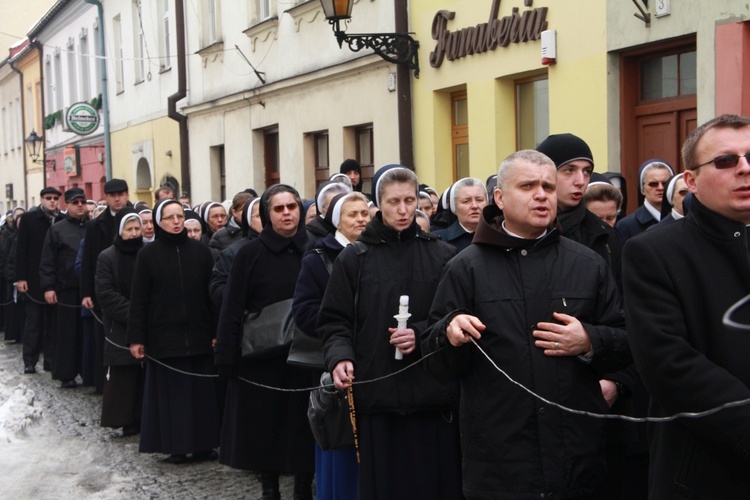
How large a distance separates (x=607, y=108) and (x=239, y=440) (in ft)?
17.0

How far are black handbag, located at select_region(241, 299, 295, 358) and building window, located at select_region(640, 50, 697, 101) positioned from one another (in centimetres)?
482

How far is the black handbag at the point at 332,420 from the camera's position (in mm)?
5219

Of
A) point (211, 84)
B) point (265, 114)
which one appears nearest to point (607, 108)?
point (265, 114)

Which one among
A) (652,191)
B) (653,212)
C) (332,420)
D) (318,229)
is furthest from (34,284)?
(332,420)

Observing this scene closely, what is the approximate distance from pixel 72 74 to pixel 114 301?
27210mm

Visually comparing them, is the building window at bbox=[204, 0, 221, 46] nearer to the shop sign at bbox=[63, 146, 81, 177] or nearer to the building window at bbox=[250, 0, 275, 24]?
the building window at bbox=[250, 0, 275, 24]

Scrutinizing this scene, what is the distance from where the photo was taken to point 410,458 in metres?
5.07

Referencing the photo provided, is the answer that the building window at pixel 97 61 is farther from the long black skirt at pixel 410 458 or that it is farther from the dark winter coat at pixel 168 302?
the long black skirt at pixel 410 458

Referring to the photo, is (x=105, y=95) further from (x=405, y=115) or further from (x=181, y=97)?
Answer: (x=405, y=115)

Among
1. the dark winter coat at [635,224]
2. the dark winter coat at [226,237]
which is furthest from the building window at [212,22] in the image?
the dark winter coat at [635,224]

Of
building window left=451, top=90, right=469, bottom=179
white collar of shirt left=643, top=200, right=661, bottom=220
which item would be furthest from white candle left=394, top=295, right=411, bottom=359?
building window left=451, top=90, right=469, bottom=179

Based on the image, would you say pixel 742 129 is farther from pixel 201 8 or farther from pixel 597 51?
pixel 201 8

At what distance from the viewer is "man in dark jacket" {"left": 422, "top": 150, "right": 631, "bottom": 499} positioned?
3.93m

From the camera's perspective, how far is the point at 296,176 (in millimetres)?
17812
